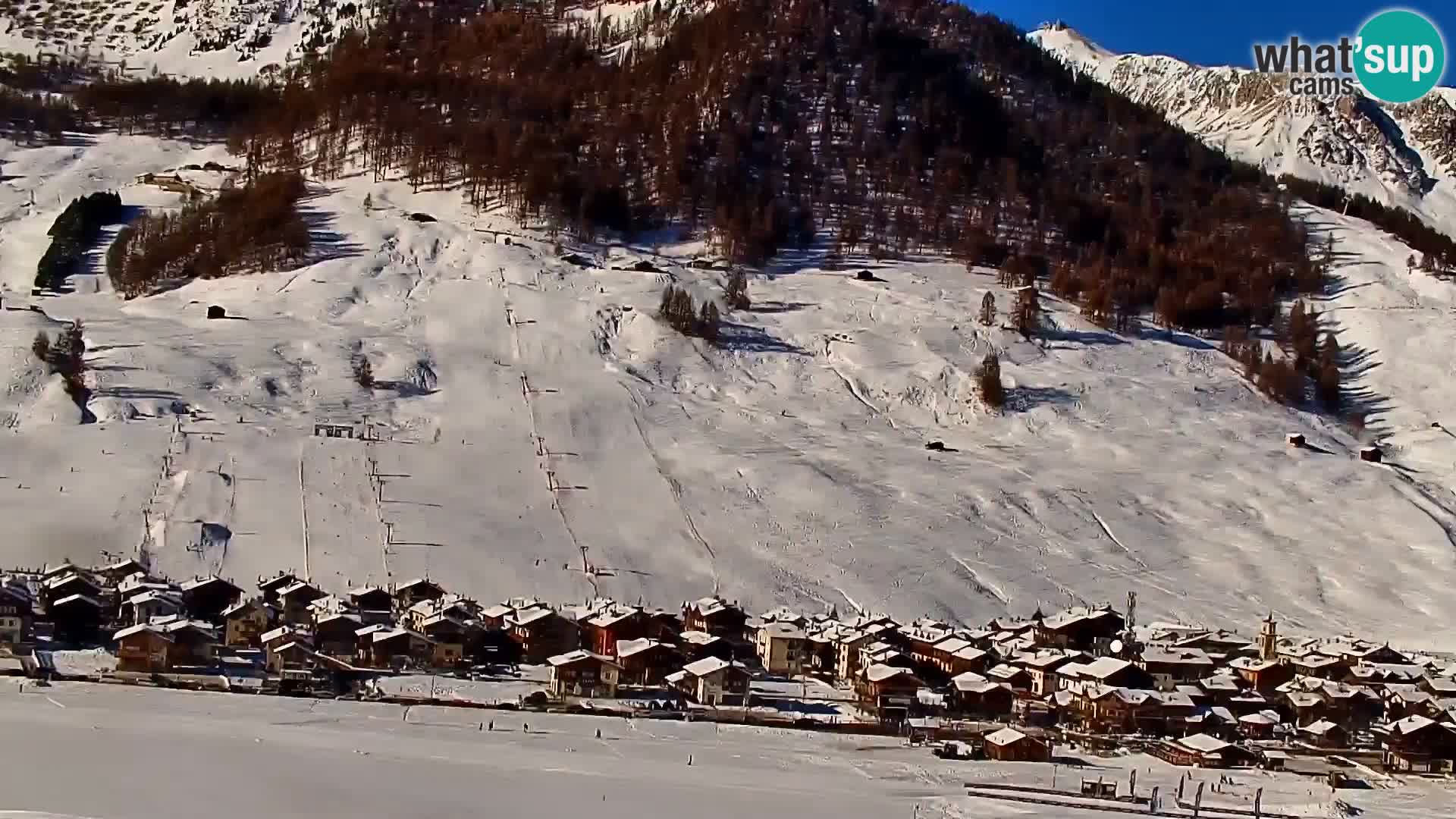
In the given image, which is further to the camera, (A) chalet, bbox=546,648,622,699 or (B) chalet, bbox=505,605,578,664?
(B) chalet, bbox=505,605,578,664

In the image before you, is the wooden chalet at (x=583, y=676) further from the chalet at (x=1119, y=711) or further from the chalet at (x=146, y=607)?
the chalet at (x=1119, y=711)

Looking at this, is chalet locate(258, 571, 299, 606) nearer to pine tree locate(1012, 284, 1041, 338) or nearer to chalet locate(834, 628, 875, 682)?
Result: chalet locate(834, 628, 875, 682)

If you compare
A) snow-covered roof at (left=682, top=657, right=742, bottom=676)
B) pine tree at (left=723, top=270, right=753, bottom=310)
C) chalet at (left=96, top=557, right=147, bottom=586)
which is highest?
pine tree at (left=723, top=270, right=753, bottom=310)

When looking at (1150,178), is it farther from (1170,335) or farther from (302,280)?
(302,280)

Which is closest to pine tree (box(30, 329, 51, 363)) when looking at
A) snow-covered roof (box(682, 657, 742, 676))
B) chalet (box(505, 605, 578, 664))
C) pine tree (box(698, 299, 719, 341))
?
chalet (box(505, 605, 578, 664))

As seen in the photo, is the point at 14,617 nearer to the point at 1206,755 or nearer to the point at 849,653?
the point at 849,653

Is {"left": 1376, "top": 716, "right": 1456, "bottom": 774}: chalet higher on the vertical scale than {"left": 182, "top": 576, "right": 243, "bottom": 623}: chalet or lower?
higher
